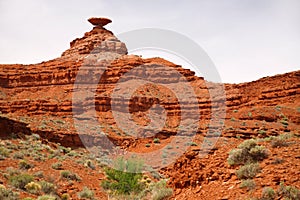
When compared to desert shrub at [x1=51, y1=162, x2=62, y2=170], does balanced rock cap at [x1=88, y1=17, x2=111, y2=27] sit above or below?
above

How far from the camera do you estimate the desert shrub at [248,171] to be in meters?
8.02

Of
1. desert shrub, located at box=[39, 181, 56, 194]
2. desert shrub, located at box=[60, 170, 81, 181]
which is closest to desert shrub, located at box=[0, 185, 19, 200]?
desert shrub, located at box=[39, 181, 56, 194]

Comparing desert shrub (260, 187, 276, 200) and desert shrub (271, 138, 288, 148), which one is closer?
desert shrub (260, 187, 276, 200)

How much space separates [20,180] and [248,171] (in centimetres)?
1006

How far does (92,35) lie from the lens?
199 ft

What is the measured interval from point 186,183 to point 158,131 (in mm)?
27049

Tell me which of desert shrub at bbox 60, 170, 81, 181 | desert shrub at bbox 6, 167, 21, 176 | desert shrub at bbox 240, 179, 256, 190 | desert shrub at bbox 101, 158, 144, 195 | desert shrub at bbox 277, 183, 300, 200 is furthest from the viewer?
desert shrub at bbox 60, 170, 81, 181

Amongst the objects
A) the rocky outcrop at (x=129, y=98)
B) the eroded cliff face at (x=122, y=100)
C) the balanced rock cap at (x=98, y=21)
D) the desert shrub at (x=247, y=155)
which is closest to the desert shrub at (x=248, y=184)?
the desert shrub at (x=247, y=155)

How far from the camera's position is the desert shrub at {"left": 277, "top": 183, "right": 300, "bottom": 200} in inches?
266

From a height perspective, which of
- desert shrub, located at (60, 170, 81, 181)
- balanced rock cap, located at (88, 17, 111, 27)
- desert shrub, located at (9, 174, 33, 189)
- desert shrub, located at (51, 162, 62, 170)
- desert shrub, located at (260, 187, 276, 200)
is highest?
balanced rock cap, located at (88, 17, 111, 27)

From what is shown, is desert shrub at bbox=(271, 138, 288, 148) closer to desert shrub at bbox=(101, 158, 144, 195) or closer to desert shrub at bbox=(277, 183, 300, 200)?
desert shrub at bbox=(277, 183, 300, 200)

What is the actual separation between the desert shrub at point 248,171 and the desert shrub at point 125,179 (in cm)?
758

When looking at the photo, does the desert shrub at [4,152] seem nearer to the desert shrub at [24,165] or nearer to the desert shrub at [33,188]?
the desert shrub at [24,165]

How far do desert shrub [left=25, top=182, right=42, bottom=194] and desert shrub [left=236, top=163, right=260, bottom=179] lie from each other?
30.6 ft
